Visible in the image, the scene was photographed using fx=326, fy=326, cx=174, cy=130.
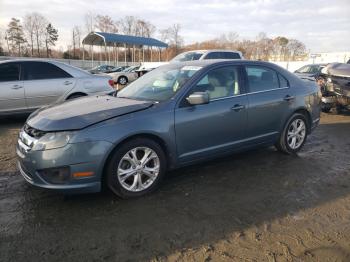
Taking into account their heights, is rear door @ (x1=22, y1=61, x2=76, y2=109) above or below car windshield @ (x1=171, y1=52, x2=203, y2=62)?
below

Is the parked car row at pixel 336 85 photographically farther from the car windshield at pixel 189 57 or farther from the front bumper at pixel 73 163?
the front bumper at pixel 73 163

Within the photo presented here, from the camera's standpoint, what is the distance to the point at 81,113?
3582mm

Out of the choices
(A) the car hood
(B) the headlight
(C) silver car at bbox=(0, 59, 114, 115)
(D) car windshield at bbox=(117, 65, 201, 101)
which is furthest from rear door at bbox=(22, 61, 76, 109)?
(B) the headlight

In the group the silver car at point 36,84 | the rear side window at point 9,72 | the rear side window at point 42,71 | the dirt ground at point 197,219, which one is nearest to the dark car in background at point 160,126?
the dirt ground at point 197,219

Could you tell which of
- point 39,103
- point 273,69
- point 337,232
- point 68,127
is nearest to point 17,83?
point 39,103

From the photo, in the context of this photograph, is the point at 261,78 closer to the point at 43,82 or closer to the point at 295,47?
the point at 43,82

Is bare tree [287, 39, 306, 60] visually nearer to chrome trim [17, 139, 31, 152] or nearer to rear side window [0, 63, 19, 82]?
rear side window [0, 63, 19, 82]

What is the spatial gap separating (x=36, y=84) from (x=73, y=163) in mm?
4825

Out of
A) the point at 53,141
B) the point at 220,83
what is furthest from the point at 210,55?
the point at 53,141

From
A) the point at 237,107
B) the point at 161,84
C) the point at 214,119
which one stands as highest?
the point at 161,84

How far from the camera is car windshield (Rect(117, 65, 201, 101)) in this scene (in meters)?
4.14

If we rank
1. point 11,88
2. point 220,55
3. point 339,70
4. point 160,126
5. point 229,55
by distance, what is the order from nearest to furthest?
1. point 160,126
2. point 11,88
3. point 339,70
4. point 220,55
5. point 229,55

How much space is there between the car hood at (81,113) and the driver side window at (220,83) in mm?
793

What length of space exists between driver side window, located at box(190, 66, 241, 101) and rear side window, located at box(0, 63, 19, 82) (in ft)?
16.3
